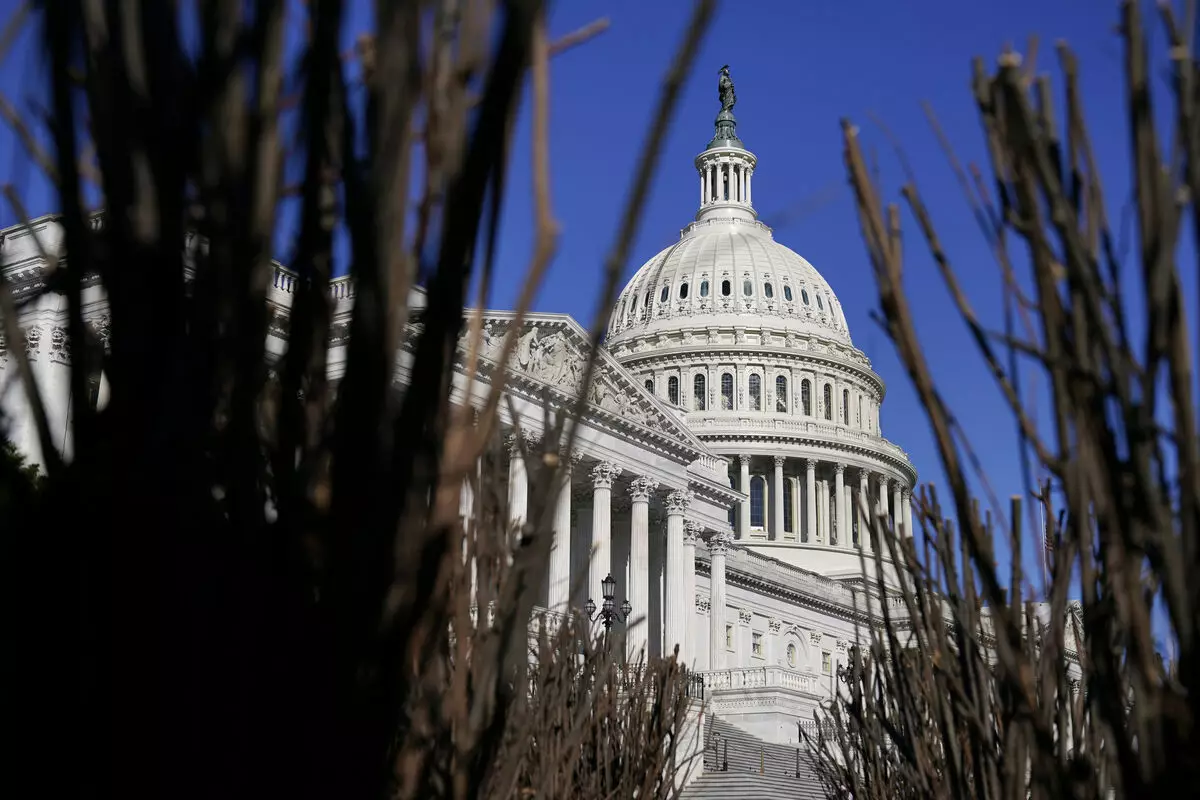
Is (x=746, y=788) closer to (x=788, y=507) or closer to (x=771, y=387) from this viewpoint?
(x=788, y=507)

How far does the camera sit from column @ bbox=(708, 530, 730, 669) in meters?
64.7

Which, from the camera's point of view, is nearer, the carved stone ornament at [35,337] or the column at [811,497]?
the carved stone ornament at [35,337]

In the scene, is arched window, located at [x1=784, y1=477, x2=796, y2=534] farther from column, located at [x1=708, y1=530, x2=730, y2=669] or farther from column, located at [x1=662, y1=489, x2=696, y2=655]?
column, located at [x1=662, y1=489, x2=696, y2=655]

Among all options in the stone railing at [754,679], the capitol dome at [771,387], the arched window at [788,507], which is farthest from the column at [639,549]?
the arched window at [788,507]

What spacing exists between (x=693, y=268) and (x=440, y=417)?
11392 cm

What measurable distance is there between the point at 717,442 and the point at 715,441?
237 mm

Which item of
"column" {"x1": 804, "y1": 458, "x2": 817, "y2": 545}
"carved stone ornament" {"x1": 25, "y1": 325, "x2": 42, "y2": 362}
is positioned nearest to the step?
"carved stone ornament" {"x1": 25, "y1": 325, "x2": 42, "y2": 362}

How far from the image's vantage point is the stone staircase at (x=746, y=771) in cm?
4188

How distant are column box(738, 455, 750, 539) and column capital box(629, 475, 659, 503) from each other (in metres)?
46.6

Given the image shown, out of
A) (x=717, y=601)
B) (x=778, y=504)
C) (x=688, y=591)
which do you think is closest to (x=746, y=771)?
(x=688, y=591)

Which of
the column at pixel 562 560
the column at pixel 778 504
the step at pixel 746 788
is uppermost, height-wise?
the column at pixel 778 504

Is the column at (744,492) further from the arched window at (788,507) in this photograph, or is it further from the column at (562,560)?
the column at (562,560)

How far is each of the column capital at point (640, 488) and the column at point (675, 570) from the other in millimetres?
2076

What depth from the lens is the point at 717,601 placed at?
65.7m
